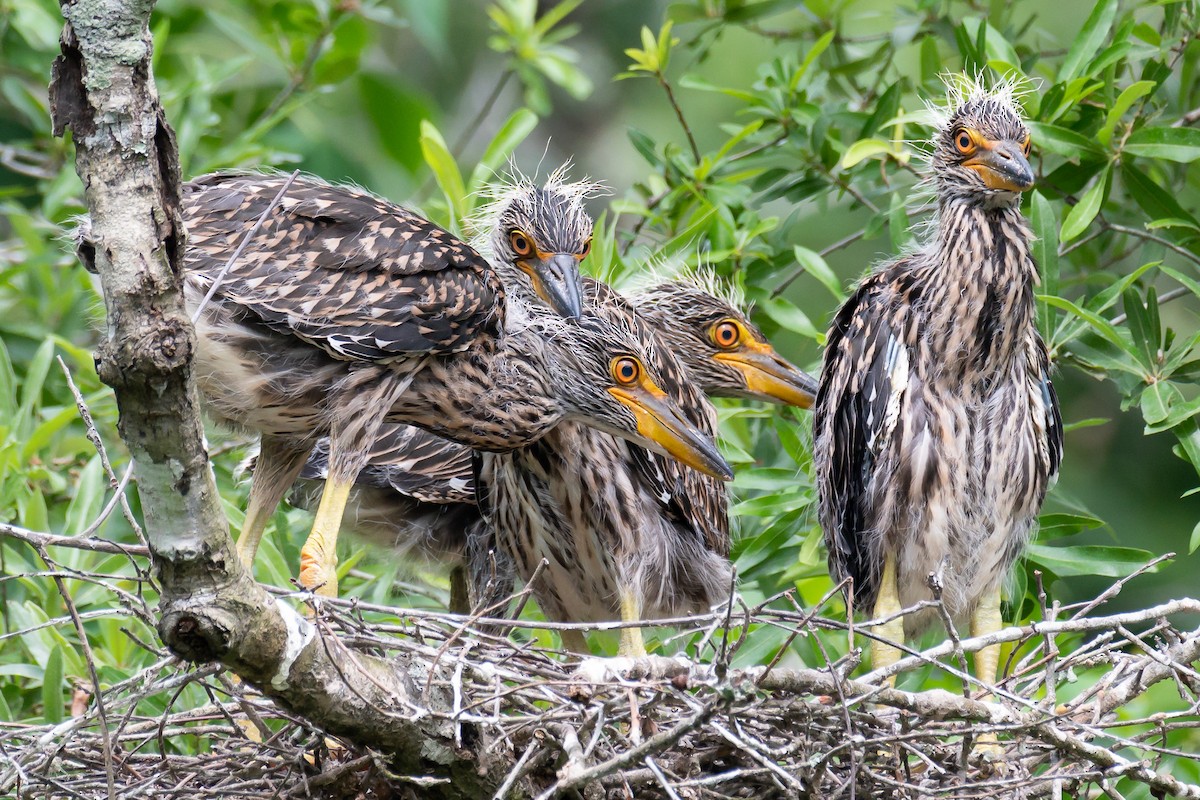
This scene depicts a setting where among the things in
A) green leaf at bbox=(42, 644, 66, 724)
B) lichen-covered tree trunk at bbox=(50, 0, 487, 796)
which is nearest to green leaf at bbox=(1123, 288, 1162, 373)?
lichen-covered tree trunk at bbox=(50, 0, 487, 796)

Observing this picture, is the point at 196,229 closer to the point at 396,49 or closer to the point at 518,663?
the point at 518,663

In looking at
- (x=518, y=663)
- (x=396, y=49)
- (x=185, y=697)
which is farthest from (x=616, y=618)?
(x=396, y=49)

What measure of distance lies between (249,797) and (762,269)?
2.55m

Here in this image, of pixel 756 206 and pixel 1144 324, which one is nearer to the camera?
pixel 1144 324

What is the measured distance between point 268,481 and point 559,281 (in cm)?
101

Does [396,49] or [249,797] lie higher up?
[396,49]

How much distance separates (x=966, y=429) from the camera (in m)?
3.65

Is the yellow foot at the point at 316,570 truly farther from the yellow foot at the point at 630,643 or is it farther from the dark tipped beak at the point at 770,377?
the dark tipped beak at the point at 770,377

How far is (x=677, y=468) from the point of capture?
12.8ft

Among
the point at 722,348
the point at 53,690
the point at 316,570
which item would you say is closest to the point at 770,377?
the point at 722,348

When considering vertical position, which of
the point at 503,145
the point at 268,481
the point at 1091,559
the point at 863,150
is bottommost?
the point at 1091,559

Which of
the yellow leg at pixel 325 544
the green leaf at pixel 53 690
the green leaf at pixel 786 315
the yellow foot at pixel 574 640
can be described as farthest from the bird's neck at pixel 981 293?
the green leaf at pixel 53 690

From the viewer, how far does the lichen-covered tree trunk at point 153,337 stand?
1905 mm

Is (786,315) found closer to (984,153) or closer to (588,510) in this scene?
(984,153)
